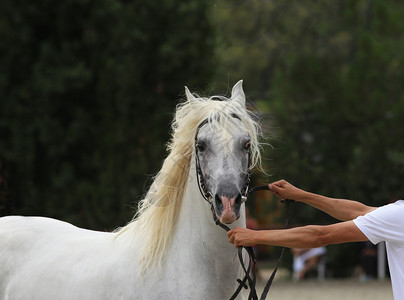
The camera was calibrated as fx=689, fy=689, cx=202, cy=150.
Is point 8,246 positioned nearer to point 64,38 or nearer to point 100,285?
point 100,285

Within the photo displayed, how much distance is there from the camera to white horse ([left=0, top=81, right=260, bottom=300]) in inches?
146

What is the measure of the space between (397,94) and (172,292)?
541 inches

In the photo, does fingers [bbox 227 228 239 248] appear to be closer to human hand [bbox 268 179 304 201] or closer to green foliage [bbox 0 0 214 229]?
human hand [bbox 268 179 304 201]

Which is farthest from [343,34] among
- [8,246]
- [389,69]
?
[8,246]

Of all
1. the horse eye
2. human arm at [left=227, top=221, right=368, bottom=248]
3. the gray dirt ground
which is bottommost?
the gray dirt ground

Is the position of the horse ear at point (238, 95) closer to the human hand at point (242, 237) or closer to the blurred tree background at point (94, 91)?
the human hand at point (242, 237)

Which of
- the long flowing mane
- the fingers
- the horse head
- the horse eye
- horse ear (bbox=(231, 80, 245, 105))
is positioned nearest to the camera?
the horse head

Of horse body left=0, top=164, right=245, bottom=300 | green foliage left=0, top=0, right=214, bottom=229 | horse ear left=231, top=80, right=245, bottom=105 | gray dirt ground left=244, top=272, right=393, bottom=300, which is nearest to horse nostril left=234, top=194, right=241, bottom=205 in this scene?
horse body left=0, top=164, right=245, bottom=300

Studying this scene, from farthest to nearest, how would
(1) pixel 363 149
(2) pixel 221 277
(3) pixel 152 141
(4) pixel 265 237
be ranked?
(1) pixel 363 149 → (3) pixel 152 141 → (2) pixel 221 277 → (4) pixel 265 237

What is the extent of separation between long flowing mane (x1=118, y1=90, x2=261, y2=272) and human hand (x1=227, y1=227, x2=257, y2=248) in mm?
436

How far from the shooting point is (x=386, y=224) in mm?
3430

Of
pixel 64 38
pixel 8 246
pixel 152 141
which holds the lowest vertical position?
pixel 8 246

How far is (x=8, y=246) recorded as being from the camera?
15.6 feet

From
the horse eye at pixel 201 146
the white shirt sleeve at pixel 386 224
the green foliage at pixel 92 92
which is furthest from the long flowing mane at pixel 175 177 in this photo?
the green foliage at pixel 92 92
